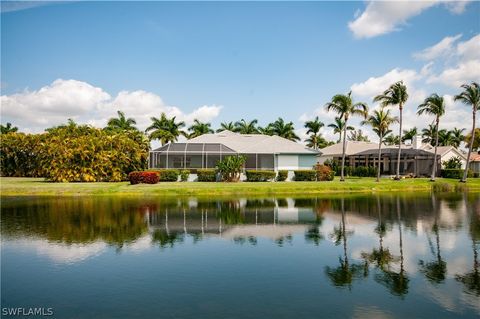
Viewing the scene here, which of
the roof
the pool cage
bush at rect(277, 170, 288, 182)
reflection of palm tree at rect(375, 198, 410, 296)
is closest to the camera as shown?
reflection of palm tree at rect(375, 198, 410, 296)

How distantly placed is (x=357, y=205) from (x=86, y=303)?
2242 centimetres

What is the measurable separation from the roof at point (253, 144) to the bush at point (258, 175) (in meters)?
3.53

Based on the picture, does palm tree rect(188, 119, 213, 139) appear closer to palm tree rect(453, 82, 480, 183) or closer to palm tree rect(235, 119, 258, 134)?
palm tree rect(235, 119, 258, 134)

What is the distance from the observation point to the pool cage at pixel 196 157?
152 feet

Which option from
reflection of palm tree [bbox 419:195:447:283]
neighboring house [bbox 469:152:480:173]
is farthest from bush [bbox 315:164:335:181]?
reflection of palm tree [bbox 419:195:447:283]

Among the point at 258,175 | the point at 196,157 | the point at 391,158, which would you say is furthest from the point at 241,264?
the point at 391,158

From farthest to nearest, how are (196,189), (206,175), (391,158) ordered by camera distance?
(391,158), (206,175), (196,189)

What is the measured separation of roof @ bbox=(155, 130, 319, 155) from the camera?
47997 millimetres

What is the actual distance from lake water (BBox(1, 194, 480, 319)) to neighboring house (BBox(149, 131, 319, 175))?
73.5ft

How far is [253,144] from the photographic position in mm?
51781

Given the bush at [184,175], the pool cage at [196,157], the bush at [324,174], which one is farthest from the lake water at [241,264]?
the bush at [324,174]

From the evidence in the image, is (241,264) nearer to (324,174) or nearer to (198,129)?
(324,174)

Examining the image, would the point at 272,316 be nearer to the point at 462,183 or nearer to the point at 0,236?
the point at 0,236

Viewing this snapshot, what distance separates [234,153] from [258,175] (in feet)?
14.3
